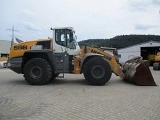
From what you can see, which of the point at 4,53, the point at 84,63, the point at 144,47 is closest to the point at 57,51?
the point at 84,63

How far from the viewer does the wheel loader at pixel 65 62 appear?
1370cm

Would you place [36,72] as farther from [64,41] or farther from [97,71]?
[97,71]

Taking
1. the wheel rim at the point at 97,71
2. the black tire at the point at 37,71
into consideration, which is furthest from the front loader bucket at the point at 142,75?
the black tire at the point at 37,71

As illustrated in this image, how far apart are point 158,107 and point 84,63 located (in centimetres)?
608

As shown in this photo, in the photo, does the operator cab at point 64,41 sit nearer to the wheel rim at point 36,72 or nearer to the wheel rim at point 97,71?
the wheel rim at point 36,72

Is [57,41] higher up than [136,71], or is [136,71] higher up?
[57,41]

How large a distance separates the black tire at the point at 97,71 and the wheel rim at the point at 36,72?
2.19 meters

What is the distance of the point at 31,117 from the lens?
716 centimetres

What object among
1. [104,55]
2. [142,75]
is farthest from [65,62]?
[142,75]

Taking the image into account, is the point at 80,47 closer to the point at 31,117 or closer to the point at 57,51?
the point at 57,51

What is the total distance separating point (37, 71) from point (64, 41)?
78.2 inches

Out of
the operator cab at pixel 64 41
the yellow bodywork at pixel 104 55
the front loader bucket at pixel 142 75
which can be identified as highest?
the operator cab at pixel 64 41

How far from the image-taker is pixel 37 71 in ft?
45.8

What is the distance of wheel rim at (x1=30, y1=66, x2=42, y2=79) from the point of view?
1388 centimetres
